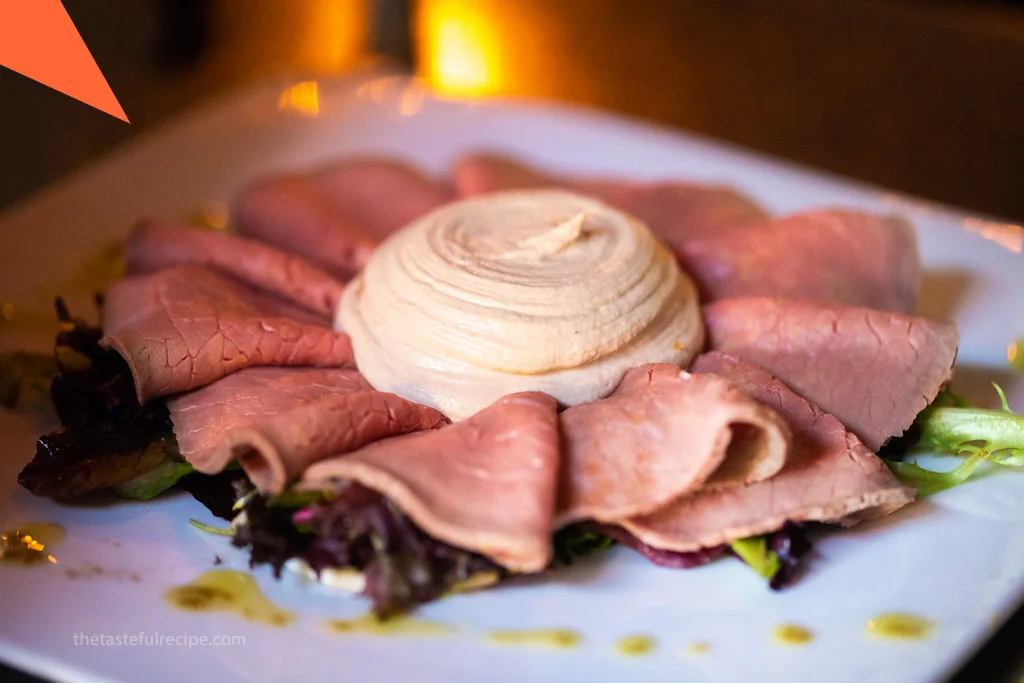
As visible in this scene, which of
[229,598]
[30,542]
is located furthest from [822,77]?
[30,542]

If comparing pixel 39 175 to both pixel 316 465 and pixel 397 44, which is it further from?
pixel 316 465

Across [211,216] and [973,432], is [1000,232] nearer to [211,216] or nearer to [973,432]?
[973,432]

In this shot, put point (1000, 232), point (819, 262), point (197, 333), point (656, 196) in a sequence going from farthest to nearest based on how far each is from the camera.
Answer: point (656, 196), point (1000, 232), point (819, 262), point (197, 333)

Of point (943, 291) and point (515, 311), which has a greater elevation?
point (515, 311)

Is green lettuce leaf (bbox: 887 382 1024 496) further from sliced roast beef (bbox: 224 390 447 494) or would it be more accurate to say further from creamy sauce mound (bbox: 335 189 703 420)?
sliced roast beef (bbox: 224 390 447 494)

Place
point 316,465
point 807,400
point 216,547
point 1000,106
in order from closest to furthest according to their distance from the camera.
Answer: point 316,465 < point 216,547 < point 807,400 < point 1000,106

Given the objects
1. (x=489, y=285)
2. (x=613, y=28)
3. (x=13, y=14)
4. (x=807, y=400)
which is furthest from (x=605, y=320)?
(x=613, y=28)
